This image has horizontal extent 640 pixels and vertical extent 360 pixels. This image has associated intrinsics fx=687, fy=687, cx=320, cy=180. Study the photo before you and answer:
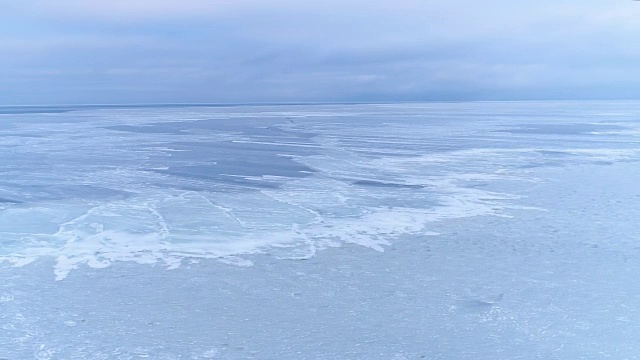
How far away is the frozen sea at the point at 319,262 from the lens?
10.3ft

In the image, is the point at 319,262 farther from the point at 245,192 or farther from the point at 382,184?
the point at 382,184

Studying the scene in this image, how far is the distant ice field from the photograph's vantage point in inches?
192

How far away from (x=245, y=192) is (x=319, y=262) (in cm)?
274

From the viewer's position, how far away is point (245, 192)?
277 inches

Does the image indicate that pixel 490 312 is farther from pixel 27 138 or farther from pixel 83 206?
pixel 27 138

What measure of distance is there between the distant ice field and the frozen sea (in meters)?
0.03

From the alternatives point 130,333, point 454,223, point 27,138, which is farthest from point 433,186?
point 27,138

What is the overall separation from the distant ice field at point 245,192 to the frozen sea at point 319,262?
0.03 m

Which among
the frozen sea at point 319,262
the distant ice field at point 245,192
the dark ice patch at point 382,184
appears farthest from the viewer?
the dark ice patch at point 382,184

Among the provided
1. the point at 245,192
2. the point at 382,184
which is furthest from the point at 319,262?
the point at 382,184

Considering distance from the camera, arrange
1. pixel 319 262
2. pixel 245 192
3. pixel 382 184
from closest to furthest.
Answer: pixel 319 262 < pixel 245 192 < pixel 382 184

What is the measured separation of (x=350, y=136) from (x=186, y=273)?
10.8 metres

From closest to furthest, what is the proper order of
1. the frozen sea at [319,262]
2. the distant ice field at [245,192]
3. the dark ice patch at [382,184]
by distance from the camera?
the frozen sea at [319,262] < the distant ice field at [245,192] < the dark ice patch at [382,184]

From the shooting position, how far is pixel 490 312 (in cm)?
349
